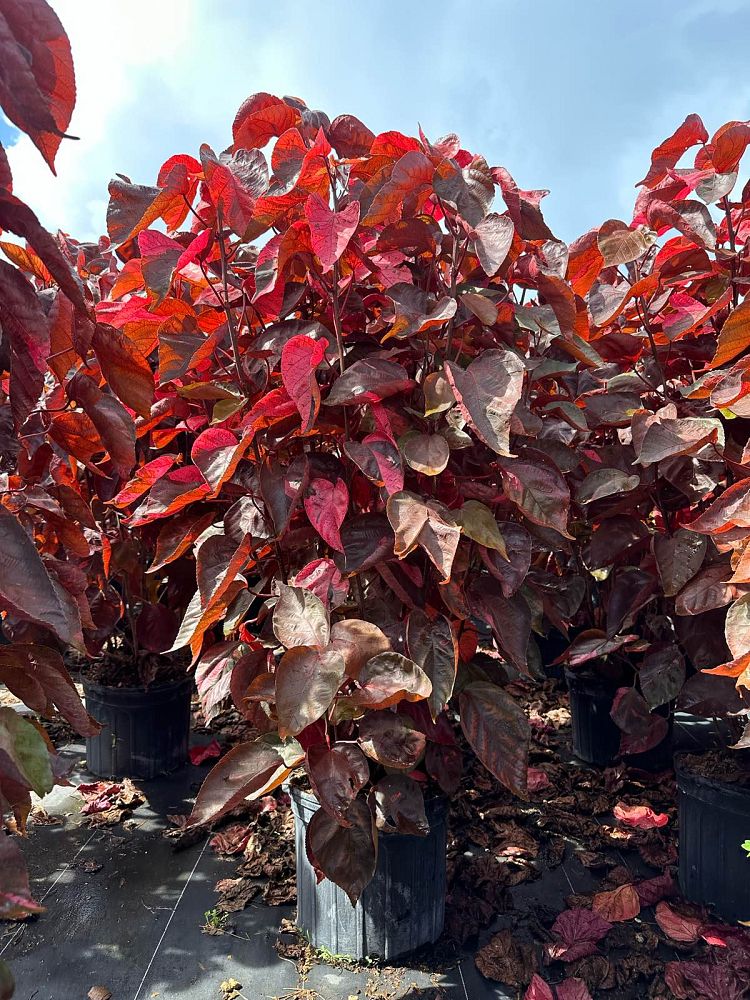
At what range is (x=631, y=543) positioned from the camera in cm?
145

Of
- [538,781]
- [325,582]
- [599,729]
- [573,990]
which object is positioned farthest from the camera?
[599,729]

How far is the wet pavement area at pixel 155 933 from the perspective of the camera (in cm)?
127

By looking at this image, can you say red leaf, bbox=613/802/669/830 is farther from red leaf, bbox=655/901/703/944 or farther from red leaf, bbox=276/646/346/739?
red leaf, bbox=276/646/346/739

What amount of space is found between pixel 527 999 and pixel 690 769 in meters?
0.58

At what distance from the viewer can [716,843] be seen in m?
1.48

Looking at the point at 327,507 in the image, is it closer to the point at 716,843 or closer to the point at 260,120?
the point at 260,120

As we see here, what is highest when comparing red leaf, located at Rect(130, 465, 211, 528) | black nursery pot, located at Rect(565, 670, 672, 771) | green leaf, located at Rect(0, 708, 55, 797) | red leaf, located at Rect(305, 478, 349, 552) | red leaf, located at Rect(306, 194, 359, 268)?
red leaf, located at Rect(306, 194, 359, 268)

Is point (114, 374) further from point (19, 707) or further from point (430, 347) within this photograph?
point (19, 707)

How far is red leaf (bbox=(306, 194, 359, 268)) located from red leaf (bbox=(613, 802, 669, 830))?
1558 millimetres

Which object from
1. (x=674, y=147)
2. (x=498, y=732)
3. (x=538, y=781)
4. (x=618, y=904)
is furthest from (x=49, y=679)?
(x=538, y=781)

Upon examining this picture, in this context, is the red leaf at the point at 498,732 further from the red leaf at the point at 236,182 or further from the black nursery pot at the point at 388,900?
the red leaf at the point at 236,182

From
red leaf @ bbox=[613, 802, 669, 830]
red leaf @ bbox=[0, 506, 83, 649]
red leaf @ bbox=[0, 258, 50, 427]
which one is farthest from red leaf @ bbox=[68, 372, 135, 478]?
red leaf @ bbox=[613, 802, 669, 830]

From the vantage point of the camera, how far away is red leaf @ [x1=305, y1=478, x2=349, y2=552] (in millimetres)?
980

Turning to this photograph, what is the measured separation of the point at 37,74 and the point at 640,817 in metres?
1.89
